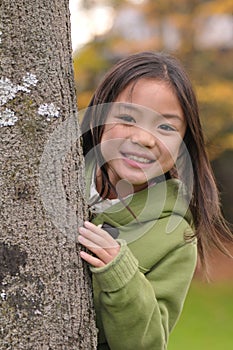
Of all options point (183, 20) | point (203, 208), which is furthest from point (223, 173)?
point (203, 208)

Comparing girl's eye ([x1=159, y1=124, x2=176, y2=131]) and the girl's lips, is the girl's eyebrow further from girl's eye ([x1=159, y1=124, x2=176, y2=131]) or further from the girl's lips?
the girl's lips

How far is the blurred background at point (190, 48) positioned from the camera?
10.6 meters

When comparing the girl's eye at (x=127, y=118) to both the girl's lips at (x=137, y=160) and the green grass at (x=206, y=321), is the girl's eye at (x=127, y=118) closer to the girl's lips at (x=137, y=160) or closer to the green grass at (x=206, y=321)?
the girl's lips at (x=137, y=160)

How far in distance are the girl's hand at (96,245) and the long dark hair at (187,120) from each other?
0.40 meters

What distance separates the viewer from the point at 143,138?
223 cm

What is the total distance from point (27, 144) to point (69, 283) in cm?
36

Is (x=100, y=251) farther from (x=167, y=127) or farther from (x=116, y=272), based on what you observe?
(x=167, y=127)

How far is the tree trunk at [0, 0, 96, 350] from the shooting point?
1831mm

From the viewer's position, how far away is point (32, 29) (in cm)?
186

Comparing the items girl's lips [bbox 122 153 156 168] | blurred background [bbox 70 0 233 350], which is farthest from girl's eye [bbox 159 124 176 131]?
blurred background [bbox 70 0 233 350]

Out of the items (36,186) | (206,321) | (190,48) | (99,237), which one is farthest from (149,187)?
(190,48)

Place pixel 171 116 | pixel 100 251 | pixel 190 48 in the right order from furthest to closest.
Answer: pixel 190 48, pixel 171 116, pixel 100 251

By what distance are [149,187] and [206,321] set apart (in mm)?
6707

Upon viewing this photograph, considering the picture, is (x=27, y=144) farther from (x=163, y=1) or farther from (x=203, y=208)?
(x=163, y=1)
